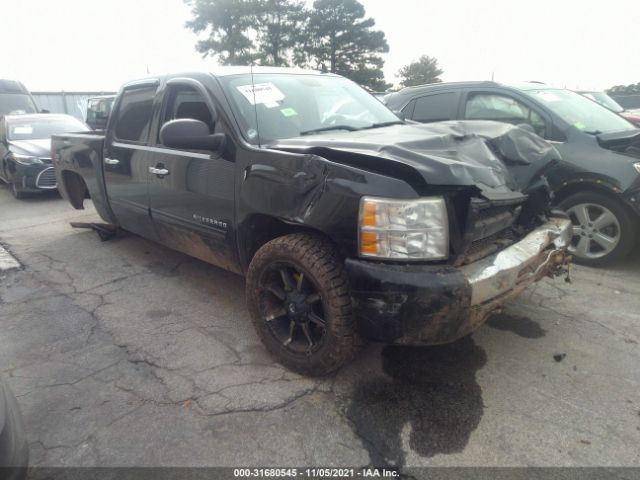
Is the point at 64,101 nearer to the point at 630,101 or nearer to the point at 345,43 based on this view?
the point at 345,43

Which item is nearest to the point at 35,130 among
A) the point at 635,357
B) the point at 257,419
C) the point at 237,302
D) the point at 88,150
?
the point at 88,150

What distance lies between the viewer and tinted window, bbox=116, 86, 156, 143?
3861 millimetres

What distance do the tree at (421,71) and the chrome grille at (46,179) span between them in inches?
1689

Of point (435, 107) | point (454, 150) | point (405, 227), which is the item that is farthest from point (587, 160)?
point (405, 227)

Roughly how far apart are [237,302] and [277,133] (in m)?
1.52

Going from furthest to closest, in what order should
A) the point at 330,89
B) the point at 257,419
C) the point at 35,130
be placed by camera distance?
the point at 35,130 < the point at 330,89 < the point at 257,419

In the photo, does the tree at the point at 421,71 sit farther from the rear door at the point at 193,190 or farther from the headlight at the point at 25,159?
the rear door at the point at 193,190

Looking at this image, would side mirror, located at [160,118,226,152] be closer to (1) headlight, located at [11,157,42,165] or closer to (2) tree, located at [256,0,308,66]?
(1) headlight, located at [11,157,42,165]

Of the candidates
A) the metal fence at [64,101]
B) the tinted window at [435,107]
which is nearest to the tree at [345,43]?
the metal fence at [64,101]

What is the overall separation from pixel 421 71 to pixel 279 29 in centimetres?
2009

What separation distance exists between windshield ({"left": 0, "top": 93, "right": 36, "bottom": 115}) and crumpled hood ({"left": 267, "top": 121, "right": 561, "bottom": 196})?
12741 millimetres

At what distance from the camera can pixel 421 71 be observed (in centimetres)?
4675

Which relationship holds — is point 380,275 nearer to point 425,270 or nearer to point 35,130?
point 425,270

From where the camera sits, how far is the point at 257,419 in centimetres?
230
